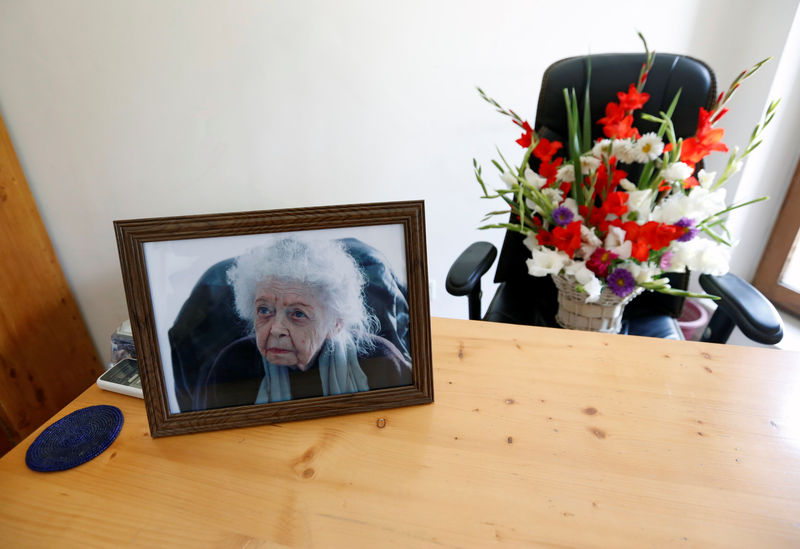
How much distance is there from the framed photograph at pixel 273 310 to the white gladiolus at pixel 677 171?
1.37ft

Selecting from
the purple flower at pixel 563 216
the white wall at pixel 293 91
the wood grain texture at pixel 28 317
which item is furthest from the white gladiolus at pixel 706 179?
the wood grain texture at pixel 28 317

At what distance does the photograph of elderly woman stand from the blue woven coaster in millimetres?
105

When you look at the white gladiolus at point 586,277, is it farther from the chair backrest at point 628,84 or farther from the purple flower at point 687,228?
the chair backrest at point 628,84

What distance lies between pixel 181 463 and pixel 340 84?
1.22 metres

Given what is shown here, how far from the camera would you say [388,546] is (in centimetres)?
45

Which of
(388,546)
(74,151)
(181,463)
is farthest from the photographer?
(74,151)

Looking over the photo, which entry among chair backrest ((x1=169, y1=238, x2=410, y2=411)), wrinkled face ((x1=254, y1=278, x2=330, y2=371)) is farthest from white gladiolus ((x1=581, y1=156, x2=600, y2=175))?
wrinkled face ((x1=254, y1=278, x2=330, y2=371))

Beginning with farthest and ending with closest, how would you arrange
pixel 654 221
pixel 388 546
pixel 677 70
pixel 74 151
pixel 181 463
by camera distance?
pixel 74 151 → pixel 677 70 → pixel 654 221 → pixel 181 463 → pixel 388 546

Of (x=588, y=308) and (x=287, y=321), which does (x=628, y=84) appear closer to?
(x=588, y=308)

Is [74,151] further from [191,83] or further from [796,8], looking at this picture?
[796,8]

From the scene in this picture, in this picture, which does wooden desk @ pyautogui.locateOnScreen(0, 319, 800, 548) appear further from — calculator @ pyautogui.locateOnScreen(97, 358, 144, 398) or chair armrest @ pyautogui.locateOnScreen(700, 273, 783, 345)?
chair armrest @ pyautogui.locateOnScreen(700, 273, 783, 345)

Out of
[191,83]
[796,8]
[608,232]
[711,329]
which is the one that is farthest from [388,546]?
[796,8]

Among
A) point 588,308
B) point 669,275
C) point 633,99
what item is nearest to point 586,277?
point 588,308

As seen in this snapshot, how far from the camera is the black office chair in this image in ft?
2.88
